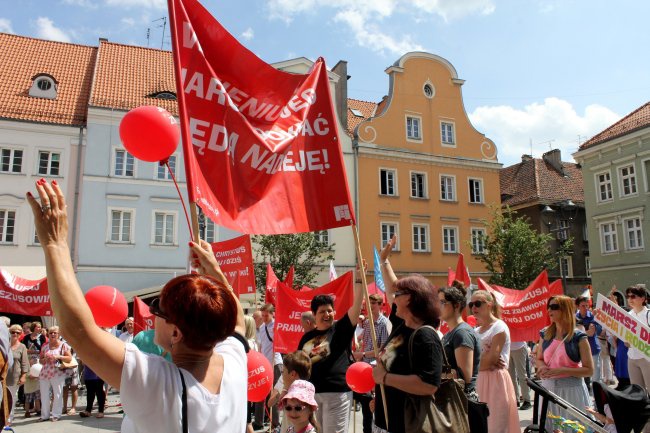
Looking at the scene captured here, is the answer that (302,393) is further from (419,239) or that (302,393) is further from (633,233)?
(633,233)

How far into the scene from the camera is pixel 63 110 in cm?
2648

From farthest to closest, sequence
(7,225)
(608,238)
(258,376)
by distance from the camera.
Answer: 1. (608,238)
2. (7,225)
3. (258,376)

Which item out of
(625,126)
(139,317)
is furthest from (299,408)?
(625,126)

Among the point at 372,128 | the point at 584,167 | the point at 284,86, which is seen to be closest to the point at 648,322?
the point at 284,86

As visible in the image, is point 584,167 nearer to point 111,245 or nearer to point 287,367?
point 111,245

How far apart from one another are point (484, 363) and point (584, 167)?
3307cm

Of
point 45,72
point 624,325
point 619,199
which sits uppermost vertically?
point 45,72

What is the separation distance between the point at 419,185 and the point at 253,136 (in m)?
28.1

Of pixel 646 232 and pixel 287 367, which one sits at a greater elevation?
pixel 646 232

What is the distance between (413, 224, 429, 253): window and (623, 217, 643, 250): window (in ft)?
37.5

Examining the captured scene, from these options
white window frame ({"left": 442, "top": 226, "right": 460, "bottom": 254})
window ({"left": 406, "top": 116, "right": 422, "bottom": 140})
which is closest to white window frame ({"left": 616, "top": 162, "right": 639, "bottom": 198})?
white window frame ({"left": 442, "top": 226, "right": 460, "bottom": 254})

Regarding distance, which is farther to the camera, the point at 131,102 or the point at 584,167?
the point at 584,167

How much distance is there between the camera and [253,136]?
4387 mm

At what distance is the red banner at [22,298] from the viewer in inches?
437
